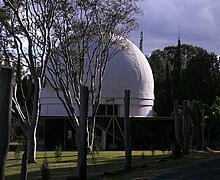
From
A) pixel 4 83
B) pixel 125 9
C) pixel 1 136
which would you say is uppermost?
pixel 125 9

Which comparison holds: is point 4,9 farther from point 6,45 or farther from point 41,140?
point 41,140

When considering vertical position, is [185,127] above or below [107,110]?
below

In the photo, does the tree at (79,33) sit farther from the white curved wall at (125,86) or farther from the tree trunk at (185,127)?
the white curved wall at (125,86)

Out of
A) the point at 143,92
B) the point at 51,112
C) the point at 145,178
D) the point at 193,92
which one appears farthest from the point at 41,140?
the point at 145,178

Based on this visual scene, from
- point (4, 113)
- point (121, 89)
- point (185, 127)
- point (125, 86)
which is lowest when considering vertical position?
point (4, 113)

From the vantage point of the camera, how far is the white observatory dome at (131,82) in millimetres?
56062

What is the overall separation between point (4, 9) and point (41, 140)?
2624cm

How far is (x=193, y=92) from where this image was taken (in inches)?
2569

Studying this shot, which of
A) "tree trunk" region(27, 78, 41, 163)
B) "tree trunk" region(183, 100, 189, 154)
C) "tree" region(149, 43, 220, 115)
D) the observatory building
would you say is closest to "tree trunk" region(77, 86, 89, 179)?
"tree trunk" region(27, 78, 41, 163)

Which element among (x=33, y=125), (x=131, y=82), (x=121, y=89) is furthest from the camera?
(x=131, y=82)

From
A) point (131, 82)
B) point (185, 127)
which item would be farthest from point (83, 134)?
point (131, 82)

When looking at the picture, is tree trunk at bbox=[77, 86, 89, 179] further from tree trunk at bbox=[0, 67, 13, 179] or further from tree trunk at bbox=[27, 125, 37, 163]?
tree trunk at bbox=[27, 125, 37, 163]

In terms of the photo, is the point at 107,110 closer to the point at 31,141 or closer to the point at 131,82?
the point at 131,82

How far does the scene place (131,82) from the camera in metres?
57.0
